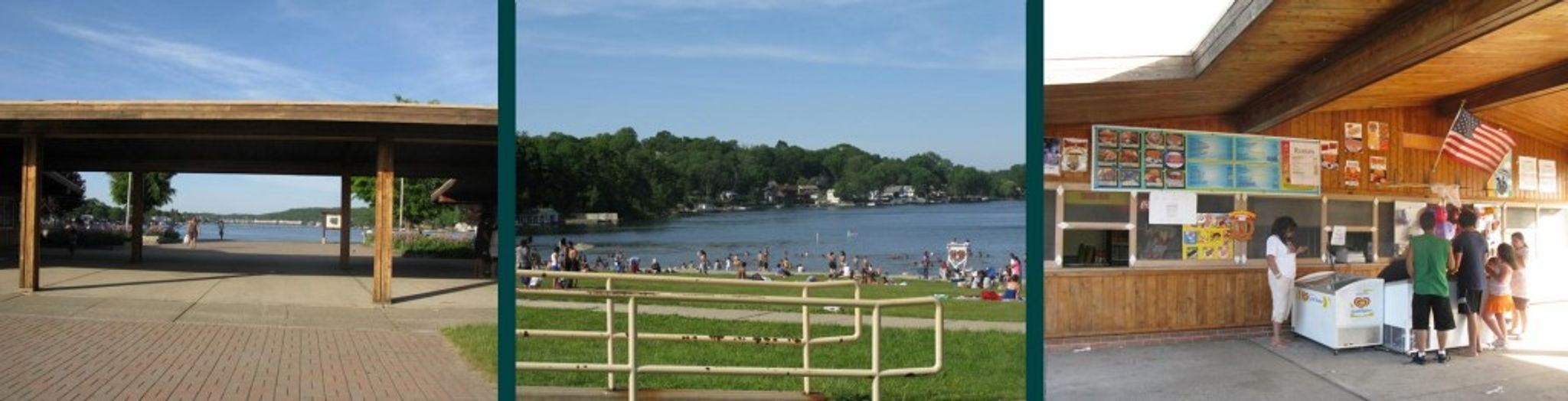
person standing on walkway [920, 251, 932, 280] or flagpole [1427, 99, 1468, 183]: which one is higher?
flagpole [1427, 99, 1468, 183]

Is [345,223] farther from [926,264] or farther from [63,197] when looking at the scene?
[926,264]

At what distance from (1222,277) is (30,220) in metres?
12.0

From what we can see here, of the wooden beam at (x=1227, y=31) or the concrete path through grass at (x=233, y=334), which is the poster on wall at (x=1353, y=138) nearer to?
the wooden beam at (x=1227, y=31)

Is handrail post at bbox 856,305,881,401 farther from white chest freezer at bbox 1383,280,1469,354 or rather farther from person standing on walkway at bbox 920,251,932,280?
white chest freezer at bbox 1383,280,1469,354

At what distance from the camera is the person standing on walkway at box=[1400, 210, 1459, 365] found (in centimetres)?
462

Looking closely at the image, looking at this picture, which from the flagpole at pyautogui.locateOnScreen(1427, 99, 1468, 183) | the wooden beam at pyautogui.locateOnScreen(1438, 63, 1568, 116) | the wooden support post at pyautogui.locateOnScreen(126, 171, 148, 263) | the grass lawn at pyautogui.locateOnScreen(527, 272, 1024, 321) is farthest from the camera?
the wooden support post at pyautogui.locateOnScreen(126, 171, 148, 263)

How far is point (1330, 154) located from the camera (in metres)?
4.74

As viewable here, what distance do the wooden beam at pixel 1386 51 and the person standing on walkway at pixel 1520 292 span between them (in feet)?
4.56

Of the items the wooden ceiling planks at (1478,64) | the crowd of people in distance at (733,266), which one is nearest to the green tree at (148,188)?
the crowd of people in distance at (733,266)

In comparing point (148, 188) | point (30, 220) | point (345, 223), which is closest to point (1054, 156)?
point (30, 220)

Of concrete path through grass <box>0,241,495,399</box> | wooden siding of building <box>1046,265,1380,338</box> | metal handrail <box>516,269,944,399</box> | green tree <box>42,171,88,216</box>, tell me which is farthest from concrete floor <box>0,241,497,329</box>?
wooden siding of building <box>1046,265,1380,338</box>

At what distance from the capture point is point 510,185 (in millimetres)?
2809

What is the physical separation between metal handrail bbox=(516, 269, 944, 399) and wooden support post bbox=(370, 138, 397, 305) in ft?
23.3

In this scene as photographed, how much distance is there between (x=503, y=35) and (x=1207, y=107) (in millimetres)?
3280
